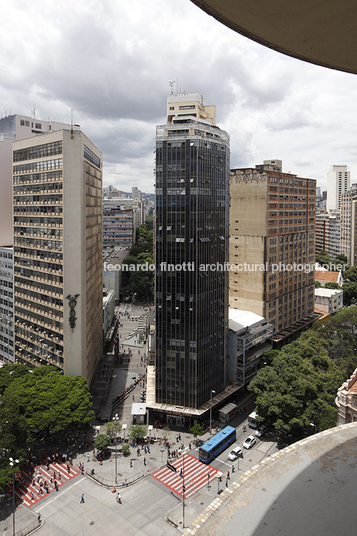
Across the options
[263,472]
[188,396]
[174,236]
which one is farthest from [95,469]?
[263,472]

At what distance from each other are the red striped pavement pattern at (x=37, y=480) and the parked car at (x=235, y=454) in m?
18.7

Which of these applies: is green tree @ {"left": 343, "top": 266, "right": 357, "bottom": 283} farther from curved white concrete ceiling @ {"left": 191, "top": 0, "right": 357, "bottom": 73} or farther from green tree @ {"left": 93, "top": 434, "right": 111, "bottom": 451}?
curved white concrete ceiling @ {"left": 191, "top": 0, "right": 357, "bottom": 73}

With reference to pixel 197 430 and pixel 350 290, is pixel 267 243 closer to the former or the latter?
pixel 197 430

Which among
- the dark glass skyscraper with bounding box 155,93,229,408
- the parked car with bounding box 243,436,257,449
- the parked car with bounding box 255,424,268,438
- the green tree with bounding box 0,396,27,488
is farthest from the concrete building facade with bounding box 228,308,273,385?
the green tree with bounding box 0,396,27,488

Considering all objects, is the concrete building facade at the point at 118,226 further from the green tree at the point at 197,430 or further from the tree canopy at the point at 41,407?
the green tree at the point at 197,430

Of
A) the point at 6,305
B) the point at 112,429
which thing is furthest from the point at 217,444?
the point at 6,305

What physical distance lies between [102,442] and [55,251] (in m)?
26.3

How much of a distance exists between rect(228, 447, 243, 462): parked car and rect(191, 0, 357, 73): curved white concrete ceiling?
158ft

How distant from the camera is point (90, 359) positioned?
61.2 m

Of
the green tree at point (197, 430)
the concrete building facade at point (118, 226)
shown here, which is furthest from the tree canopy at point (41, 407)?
the concrete building facade at point (118, 226)

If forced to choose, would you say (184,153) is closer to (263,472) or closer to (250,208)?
(250,208)

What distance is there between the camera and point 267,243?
7212cm

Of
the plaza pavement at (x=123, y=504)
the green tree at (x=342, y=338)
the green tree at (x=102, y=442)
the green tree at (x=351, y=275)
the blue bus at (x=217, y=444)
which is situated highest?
the green tree at (x=351, y=275)

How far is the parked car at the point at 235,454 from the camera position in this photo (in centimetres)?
4765
